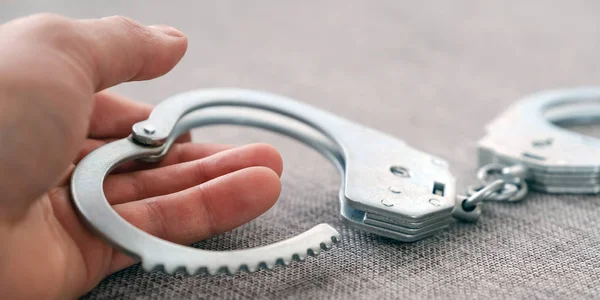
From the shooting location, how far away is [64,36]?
62cm

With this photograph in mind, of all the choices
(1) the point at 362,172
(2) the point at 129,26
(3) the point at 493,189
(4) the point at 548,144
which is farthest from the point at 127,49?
(4) the point at 548,144

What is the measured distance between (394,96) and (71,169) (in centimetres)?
60

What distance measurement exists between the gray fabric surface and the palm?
1.6 inches

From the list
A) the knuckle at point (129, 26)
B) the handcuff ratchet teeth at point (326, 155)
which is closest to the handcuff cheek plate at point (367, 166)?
the handcuff ratchet teeth at point (326, 155)

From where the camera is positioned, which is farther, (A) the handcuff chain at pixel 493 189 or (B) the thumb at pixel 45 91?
(A) the handcuff chain at pixel 493 189

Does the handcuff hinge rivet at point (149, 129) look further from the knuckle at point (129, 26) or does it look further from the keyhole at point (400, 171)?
the keyhole at point (400, 171)

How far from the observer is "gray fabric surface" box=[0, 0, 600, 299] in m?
0.66

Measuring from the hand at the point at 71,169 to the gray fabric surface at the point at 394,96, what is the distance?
0.17ft

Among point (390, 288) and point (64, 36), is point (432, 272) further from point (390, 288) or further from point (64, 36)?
point (64, 36)

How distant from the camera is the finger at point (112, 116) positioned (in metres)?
0.84

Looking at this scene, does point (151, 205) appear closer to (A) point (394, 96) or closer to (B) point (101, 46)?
(B) point (101, 46)

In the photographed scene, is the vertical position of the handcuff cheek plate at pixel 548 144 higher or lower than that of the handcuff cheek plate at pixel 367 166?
lower

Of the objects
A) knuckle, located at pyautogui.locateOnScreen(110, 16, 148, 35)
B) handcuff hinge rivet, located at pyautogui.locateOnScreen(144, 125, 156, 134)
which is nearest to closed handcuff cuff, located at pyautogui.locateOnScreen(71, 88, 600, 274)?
handcuff hinge rivet, located at pyautogui.locateOnScreen(144, 125, 156, 134)

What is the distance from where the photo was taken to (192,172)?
75 centimetres
